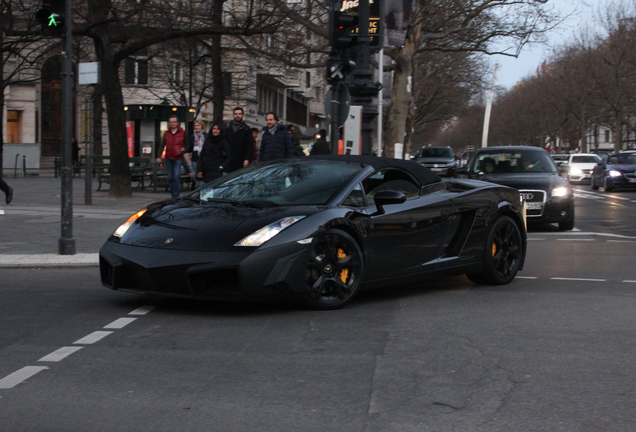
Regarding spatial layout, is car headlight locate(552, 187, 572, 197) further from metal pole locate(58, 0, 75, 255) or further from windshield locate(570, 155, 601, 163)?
windshield locate(570, 155, 601, 163)

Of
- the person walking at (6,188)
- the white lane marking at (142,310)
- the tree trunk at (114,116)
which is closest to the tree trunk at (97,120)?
the tree trunk at (114,116)

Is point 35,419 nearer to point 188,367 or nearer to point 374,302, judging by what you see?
point 188,367

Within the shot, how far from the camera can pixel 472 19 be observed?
33.1 metres

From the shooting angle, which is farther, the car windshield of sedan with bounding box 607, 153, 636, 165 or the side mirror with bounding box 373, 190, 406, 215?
the car windshield of sedan with bounding box 607, 153, 636, 165

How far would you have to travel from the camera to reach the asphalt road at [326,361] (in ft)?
14.5

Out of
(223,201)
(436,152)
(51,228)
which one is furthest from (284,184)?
(436,152)

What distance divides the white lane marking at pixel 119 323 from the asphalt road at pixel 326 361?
0.02 meters

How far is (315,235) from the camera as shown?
7199 millimetres

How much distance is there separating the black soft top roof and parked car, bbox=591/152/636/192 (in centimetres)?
2747

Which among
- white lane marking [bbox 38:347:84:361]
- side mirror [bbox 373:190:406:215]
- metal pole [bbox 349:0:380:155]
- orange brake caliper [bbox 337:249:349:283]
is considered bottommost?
white lane marking [bbox 38:347:84:361]

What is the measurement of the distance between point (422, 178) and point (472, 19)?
1013 inches

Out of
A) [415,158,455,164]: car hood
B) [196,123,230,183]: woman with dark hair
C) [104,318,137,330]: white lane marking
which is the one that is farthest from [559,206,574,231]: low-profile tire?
[415,158,455,164]: car hood

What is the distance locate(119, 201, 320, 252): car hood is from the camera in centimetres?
704

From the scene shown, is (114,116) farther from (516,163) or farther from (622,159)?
(622,159)
